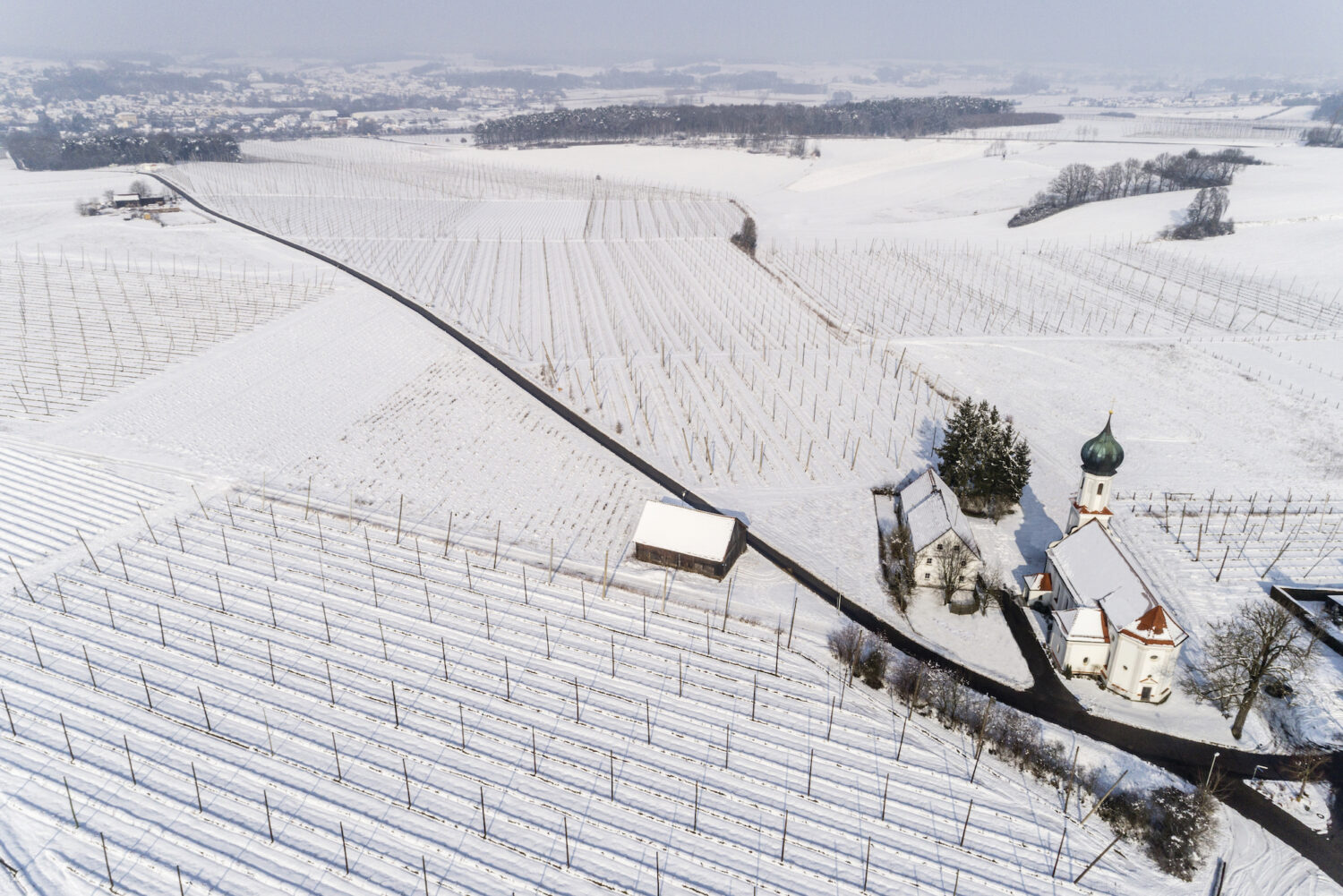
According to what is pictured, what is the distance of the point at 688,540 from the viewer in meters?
34.2

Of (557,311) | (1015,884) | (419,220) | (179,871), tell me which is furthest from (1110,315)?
(419,220)

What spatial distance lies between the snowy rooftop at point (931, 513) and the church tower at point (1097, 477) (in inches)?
164

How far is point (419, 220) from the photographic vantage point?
104 m

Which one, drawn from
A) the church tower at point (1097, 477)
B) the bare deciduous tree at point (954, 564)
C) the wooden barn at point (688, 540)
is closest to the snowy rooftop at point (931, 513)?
the bare deciduous tree at point (954, 564)

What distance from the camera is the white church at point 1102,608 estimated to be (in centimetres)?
2686

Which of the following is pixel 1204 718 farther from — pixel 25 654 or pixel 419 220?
pixel 419 220

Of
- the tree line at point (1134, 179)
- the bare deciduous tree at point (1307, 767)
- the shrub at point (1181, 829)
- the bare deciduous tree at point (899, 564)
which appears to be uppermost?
the tree line at point (1134, 179)

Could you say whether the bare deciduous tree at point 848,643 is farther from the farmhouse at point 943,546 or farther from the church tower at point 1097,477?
the church tower at point 1097,477

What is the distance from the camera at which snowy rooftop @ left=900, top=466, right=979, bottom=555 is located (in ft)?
107

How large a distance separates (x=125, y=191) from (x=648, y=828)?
12346 centimetres

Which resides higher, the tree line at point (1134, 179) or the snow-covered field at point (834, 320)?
the tree line at point (1134, 179)

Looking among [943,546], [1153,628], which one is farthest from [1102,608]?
[943,546]

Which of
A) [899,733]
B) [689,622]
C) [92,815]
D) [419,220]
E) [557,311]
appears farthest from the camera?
[419,220]

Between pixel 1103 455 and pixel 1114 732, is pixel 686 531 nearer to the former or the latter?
pixel 1103 455
